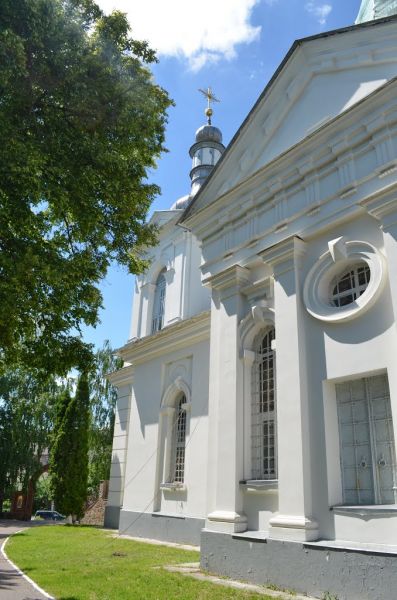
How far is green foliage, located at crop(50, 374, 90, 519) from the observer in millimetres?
23188

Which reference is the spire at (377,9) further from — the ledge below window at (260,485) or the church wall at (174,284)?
the ledge below window at (260,485)

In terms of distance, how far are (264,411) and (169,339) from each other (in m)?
6.48

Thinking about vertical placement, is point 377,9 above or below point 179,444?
above

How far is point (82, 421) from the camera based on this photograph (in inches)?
971

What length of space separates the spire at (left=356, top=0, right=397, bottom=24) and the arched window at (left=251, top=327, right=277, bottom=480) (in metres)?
9.97

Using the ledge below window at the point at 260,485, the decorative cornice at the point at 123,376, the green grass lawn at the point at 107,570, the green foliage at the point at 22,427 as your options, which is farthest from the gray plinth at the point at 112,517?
the green foliage at the point at 22,427

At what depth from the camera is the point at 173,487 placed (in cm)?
1434

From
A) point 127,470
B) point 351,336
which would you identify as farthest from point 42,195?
point 127,470

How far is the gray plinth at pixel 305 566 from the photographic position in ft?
22.1

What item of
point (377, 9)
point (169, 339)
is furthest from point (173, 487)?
point (377, 9)

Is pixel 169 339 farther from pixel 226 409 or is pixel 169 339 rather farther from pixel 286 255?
pixel 286 255

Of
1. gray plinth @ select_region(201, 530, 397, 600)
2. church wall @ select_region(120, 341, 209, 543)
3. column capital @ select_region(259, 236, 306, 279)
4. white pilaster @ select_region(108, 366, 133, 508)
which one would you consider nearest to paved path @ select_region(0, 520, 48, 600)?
gray plinth @ select_region(201, 530, 397, 600)

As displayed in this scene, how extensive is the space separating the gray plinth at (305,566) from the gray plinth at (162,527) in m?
3.87

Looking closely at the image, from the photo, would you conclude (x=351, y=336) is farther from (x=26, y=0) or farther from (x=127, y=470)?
(x=127, y=470)
